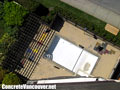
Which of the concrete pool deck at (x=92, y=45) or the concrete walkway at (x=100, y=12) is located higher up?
the concrete walkway at (x=100, y=12)

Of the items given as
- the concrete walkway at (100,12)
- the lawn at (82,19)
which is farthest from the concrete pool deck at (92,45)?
the concrete walkway at (100,12)

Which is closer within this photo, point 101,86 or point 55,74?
point 101,86

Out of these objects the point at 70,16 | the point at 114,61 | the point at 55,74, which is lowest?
the point at 55,74

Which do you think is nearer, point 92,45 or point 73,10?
point 92,45

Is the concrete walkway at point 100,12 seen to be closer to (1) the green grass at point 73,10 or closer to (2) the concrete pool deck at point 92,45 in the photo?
(1) the green grass at point 73,10

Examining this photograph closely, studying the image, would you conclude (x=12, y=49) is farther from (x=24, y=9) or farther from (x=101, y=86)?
(x=101, y=86)

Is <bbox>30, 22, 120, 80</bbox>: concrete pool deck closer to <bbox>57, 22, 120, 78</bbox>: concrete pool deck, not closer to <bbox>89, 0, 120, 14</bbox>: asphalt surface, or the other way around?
<bbox>57, 22, 120, 78</bbox>: concrete pool deck

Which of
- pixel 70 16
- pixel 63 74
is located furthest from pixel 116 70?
pixel 70 16

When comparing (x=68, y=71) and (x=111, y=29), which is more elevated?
(x=111, y=29)

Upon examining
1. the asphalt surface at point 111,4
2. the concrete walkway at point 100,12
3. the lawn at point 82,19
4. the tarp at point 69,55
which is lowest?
the tarp at point 69,55

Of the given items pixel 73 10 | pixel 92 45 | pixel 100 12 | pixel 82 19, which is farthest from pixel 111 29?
pixel 73 10

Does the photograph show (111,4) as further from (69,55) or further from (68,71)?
(68,71)
